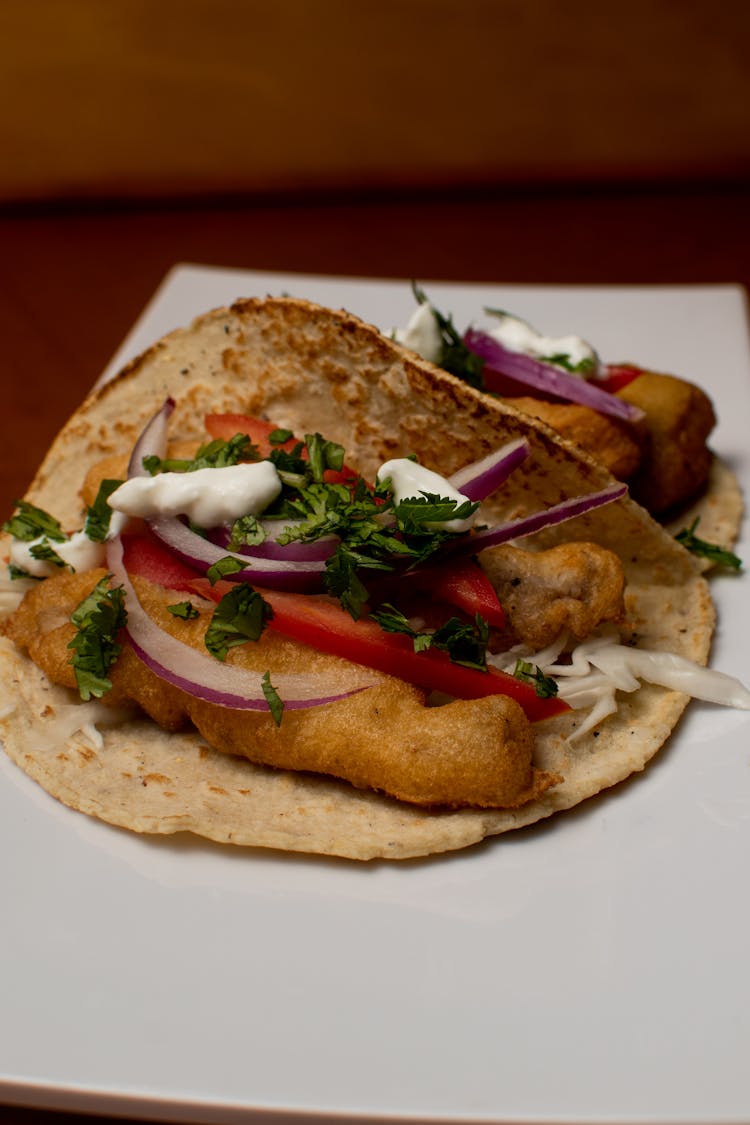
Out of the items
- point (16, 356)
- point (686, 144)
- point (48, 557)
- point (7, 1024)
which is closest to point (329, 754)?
A: point (7, 1024)

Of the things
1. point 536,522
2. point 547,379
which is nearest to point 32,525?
point 536,522

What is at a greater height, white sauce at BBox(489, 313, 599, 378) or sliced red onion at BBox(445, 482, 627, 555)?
white sauce at BBox(489, 313, 599, 378)

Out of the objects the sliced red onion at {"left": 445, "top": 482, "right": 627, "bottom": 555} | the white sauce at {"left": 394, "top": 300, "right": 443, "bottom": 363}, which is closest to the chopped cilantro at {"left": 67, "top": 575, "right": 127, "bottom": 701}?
the sliced red onion at {"left": 445, "top": 482, "right": 627, "bottom": 555}

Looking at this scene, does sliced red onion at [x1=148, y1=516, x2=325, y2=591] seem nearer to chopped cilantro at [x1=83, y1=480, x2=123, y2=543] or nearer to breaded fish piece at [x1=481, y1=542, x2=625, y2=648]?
chopped cilantro at [x1=83, y1=480, x2=123, y2=543]

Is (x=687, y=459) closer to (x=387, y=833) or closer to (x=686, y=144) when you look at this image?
(x=387, y=833)

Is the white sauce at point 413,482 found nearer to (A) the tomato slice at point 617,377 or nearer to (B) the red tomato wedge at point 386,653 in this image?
(B) the red tomato wedge at point 386,653

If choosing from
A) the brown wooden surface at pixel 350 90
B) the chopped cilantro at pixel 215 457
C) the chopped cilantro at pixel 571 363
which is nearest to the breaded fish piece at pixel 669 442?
the chopped cilantro at pixel 571 363

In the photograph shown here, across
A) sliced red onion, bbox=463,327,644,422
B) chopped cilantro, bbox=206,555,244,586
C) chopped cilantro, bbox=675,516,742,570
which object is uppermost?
sliced red onion, bbox=463,327,644,422

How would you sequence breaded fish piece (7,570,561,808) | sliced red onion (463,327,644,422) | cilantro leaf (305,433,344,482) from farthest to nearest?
sliced red onion (463,327,644,422) < cilantro leaf (305,433,344,482) < breaded fish piece (7,570,561,808)
